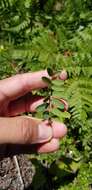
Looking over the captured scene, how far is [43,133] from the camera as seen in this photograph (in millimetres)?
2906

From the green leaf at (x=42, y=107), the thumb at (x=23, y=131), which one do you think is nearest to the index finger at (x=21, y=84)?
the green leaf at (x=42, y=107)

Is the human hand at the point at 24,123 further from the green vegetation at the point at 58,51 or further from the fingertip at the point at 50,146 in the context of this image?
the green vegetation at the point at 58,51

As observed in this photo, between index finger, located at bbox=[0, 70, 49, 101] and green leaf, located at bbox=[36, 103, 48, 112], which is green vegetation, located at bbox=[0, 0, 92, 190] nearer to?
index finger, located at bbox=[0, 70, 49, 101]

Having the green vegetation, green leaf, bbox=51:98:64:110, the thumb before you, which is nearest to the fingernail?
the thumb

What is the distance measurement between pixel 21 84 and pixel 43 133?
38 cm

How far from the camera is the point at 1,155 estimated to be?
3.17m

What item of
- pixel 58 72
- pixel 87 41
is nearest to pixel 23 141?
pixel 58 72

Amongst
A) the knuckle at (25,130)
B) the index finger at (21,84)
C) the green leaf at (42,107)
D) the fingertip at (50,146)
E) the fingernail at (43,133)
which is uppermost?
the index finger at (21,84)

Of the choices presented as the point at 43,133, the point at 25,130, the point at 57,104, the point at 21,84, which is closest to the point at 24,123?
the point at 25,130

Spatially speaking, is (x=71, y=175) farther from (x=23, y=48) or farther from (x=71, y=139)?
(x=23, y=48)

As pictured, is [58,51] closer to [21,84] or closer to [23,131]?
[21,84]

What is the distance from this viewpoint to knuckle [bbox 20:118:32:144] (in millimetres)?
2770

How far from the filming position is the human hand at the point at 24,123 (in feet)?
8.93

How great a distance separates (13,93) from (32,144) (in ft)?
1.14
